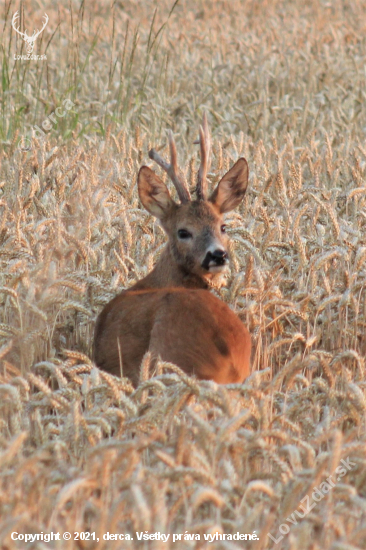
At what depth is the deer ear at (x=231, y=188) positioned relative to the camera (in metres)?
6.47

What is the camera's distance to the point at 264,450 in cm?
383

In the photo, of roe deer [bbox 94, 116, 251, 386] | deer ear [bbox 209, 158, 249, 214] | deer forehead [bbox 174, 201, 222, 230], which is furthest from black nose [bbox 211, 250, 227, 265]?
deer ear [bbox 209, 158, 249, 214]

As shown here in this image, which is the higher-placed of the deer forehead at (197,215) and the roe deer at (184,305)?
the deer forehead at (197,215)

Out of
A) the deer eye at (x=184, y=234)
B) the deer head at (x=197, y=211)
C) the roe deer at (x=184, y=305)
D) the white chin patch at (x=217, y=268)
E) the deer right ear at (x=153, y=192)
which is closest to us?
the roe deer at (x=184, y=305)

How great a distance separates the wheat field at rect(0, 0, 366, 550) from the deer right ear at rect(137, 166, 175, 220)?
287 mm

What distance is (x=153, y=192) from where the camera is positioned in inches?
255

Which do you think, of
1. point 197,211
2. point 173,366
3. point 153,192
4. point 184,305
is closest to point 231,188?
point 197,211

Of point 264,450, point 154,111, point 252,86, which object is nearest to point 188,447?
point 264,450

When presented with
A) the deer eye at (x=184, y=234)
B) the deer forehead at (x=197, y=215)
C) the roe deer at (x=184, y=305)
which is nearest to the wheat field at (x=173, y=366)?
the roe deer at (x=184, y=305)

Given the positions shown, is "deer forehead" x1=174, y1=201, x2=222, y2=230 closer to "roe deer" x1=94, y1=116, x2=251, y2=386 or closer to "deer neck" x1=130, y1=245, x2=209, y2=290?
"roe deer" x1=94, y1=116, x2=251, y2=386

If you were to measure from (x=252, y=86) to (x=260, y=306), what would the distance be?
7.64 meters

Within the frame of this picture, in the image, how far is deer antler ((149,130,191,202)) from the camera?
6230 millimetres

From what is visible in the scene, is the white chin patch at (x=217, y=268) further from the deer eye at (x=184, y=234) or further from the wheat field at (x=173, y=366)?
the deer eye at (x=184, y=234)

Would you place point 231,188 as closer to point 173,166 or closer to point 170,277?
point 173,166
